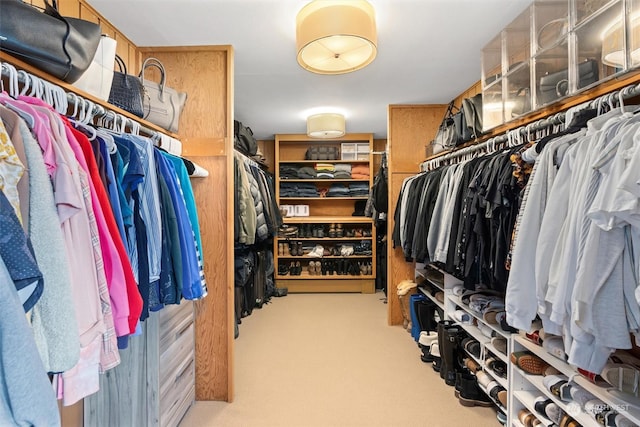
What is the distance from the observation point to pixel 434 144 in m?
2.93

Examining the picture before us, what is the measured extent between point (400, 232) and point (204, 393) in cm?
195

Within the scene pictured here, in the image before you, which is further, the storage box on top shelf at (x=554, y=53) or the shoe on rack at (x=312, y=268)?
the shoe on rack at (x=312, y=268)

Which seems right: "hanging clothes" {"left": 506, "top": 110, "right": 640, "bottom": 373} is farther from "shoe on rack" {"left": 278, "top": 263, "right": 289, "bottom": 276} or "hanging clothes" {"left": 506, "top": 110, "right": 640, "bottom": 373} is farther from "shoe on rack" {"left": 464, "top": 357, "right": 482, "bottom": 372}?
"shoe on rack" {"left": 278, "top": 263, "right": 289, "bottom": 276}

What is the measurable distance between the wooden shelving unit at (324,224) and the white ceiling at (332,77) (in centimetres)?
168

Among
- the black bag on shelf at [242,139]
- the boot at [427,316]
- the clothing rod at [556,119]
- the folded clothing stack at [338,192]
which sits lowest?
the boot at [427,316]

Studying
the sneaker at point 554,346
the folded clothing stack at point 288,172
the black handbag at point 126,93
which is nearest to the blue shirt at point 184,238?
the black handbag at point 126,93

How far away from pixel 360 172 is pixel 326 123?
5.08ft

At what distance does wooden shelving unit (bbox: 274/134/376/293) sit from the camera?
461 centimetres

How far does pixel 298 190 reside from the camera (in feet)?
15.9

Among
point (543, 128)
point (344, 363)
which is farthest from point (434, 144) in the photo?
point (344, 363)

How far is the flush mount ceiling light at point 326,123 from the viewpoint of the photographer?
344 cm

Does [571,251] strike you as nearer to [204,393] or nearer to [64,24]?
[64,24]

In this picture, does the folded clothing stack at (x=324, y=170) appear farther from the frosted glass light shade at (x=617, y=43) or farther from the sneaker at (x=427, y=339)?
the frosted glass light shade at (x=617, y=43)

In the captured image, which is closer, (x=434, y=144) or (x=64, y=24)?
(x=64, y=24)
